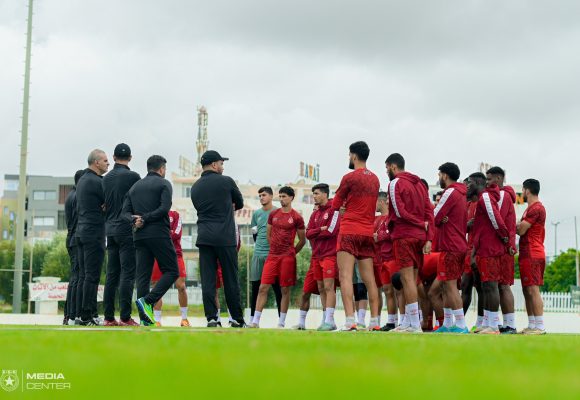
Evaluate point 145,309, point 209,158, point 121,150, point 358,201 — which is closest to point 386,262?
point 358,201

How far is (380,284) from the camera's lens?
1364 centimetres

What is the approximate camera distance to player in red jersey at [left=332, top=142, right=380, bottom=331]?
10.6 m

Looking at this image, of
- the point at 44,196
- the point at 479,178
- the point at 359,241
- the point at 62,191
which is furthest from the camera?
the point at 44,196

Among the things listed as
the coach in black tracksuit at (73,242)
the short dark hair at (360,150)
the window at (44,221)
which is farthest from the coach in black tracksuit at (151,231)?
the window at (44,221)

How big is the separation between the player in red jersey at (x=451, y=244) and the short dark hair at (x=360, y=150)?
111 cm

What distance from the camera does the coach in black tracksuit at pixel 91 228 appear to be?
12.0m

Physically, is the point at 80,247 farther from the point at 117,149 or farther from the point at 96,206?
the point at 117,149

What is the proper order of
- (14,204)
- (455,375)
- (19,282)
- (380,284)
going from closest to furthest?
(455,375) → (380,284) → (19,282) → (14,204)

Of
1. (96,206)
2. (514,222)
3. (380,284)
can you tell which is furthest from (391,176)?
(96,206)

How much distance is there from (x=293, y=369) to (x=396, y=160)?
7.69m

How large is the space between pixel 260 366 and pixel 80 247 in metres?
9.36

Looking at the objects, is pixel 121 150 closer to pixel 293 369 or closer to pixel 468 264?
pixel 468 264

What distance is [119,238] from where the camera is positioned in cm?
1177

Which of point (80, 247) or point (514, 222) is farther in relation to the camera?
point (80, 247)
